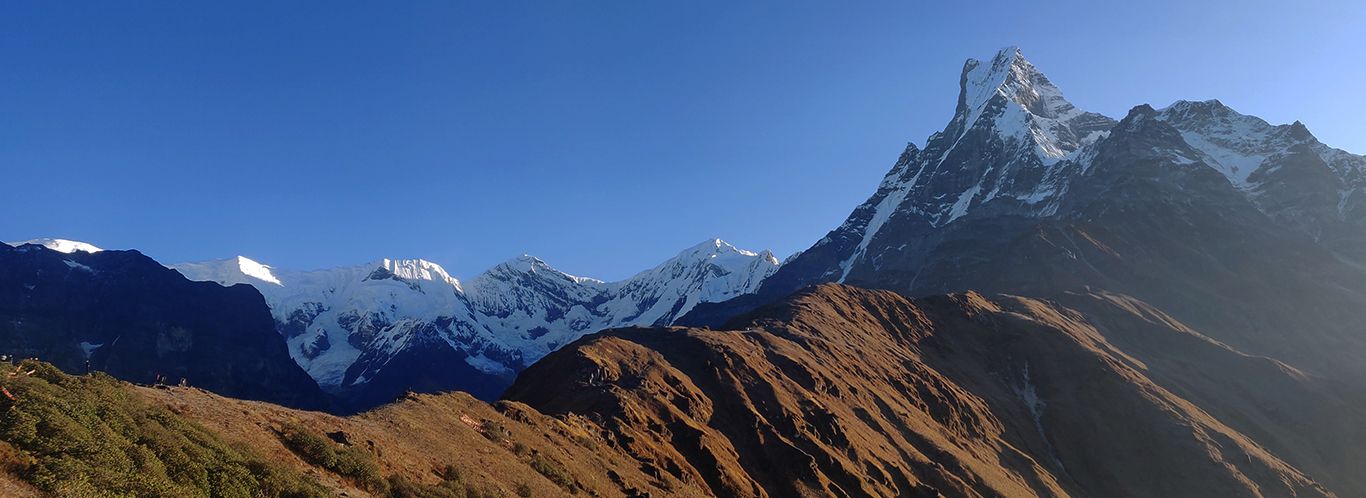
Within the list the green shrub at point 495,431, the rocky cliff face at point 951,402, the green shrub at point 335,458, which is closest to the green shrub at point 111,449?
the green shrub at point 335,458

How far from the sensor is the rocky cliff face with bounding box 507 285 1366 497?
8512 cm

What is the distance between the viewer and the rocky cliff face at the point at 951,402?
279ft

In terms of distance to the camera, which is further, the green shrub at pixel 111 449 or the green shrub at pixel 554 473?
the green shrub at pixel 554 473

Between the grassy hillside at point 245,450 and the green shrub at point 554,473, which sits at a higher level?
the grassy hillside at point 245,450

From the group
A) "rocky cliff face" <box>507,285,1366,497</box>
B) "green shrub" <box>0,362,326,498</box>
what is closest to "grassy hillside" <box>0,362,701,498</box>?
"green shrub" <box>0,362,326,498</box>

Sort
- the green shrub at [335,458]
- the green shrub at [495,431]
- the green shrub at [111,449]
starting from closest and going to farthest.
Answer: the green shrub at [111,449] → the green shrub at [335,458] → the green shrub at [495,431]

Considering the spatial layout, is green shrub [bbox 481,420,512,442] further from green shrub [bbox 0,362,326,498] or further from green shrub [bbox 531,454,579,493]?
green shrub [bbox 0,362,326,498]

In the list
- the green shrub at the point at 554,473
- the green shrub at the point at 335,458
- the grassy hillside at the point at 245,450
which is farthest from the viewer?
the green shrub at the point at 554,473

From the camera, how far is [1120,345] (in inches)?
6890

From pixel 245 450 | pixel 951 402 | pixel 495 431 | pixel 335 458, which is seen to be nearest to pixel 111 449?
pixel 245 450

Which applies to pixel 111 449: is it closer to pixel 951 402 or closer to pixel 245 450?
pixel 245 450

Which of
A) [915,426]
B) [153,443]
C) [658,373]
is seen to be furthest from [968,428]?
[153,443]

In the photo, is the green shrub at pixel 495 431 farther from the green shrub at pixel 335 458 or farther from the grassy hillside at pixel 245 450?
the green shrub at pixel 335 458

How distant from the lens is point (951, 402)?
12825 cm
